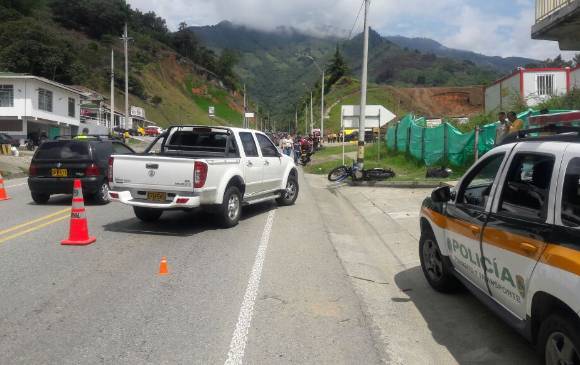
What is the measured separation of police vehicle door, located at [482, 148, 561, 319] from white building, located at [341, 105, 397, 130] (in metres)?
17.3

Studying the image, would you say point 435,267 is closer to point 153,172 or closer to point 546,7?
point 153,172

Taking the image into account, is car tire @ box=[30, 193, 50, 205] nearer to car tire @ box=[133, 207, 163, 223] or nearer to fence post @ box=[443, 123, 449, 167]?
car tire @ box=[133, 207, 163, 223]

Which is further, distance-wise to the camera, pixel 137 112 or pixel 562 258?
pixel 137 112

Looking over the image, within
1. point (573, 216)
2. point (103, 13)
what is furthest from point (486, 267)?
point (103, 13)

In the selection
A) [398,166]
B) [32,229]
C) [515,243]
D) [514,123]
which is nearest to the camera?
[515,243]

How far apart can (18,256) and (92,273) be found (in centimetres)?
156

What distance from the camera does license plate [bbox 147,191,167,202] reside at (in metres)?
9.44

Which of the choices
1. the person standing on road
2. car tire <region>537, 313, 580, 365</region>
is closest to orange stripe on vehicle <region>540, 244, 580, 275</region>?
car tire <region>537, 313, 580, 365</region>

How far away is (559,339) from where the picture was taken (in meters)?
3.63

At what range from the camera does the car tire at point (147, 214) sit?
34.7 ft

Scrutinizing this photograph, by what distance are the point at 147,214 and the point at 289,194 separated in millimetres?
4051

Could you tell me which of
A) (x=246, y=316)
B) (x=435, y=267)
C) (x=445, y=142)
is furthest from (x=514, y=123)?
(x=246, y=316)

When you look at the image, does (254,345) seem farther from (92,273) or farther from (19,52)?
(19,52)

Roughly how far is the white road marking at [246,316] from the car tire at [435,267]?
6.51 feet
